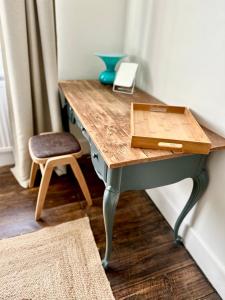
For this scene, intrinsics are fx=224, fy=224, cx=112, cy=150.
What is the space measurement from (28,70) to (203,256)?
1.61 meters

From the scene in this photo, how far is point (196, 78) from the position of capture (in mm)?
1174

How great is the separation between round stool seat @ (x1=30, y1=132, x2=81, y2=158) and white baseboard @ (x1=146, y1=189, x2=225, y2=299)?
761mm

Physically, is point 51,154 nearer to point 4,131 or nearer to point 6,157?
point 4,131

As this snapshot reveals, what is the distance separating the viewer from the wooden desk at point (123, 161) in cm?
93

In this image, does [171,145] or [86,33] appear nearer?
[171,145]

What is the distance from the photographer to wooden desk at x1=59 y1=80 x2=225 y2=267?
0.93m

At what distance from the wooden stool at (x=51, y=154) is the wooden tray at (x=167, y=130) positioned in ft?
1.70

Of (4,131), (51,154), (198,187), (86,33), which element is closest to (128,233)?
(198,187)

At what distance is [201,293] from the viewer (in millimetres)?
1199

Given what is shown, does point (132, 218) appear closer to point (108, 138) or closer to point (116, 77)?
point (108, 138)

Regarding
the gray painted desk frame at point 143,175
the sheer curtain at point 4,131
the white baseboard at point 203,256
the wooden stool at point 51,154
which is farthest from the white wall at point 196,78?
the sheer curtain at point 4,131

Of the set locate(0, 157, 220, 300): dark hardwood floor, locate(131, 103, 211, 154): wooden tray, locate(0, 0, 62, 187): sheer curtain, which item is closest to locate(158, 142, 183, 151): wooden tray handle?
locate(131, 103, 211, 154): wooden tray

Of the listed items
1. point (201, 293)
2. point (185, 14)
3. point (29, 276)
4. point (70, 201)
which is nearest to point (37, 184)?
point (70, 201)

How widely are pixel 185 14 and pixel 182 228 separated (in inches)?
49.0
